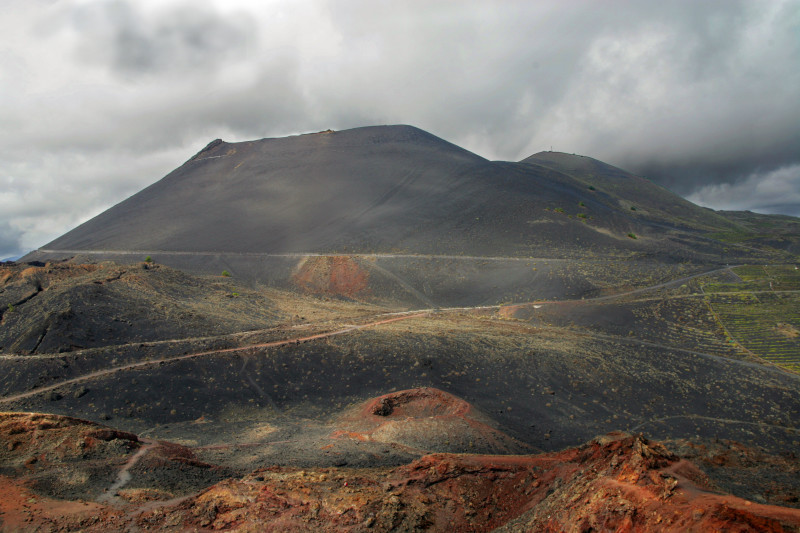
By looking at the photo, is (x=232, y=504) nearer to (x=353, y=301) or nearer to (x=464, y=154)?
(x=353, y=301)

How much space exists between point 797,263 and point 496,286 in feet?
77.2

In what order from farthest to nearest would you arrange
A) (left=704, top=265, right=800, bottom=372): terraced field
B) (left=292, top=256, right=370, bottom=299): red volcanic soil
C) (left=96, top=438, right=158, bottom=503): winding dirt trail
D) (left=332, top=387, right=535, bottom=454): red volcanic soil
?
(left=292, top=256, right=370, bottom=299): red volcanic soil → (left=704, top=265, right=800, bottom=372): terraced field → (left=332, top=387, right=535, bottom=454): red volcanic soil → (left=96, top=438, right=158, bottom=503): winding dirt trail

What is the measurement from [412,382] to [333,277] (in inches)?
861

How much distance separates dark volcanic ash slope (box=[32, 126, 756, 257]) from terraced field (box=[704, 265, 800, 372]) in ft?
29.6

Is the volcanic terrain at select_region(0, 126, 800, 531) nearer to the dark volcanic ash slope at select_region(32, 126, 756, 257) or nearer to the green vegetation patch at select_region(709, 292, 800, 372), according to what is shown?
the green vegetation patch at select_region(709, 292, 800, 372)

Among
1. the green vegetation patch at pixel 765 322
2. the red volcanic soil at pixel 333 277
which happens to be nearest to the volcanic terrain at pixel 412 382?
the green vegetation patch at pixel 765 322

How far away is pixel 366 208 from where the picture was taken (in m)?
50.8

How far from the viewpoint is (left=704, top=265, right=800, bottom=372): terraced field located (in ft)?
68.9

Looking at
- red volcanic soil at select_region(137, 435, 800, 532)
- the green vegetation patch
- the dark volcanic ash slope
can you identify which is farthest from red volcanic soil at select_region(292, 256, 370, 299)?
red volcanic soil at select_region(137, 435, 800, 532)

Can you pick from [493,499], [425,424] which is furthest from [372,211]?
[493,499]

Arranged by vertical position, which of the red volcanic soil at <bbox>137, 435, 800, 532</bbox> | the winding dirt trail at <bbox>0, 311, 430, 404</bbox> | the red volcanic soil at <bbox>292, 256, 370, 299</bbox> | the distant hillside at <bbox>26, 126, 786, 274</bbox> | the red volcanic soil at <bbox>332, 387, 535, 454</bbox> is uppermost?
the distant hillside at <bbox>26, 126, 786, 274</bbox>

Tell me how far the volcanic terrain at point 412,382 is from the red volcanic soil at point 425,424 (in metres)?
0.09

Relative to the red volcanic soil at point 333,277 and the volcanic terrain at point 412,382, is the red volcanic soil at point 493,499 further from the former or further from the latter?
the red volcanic soil at point 333,277

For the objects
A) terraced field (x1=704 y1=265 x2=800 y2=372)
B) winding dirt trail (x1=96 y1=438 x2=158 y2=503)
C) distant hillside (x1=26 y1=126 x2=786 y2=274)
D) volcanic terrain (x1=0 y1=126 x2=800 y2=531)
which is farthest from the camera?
distant hillside (x1=26 y1=126 x2=786 y2=274)
